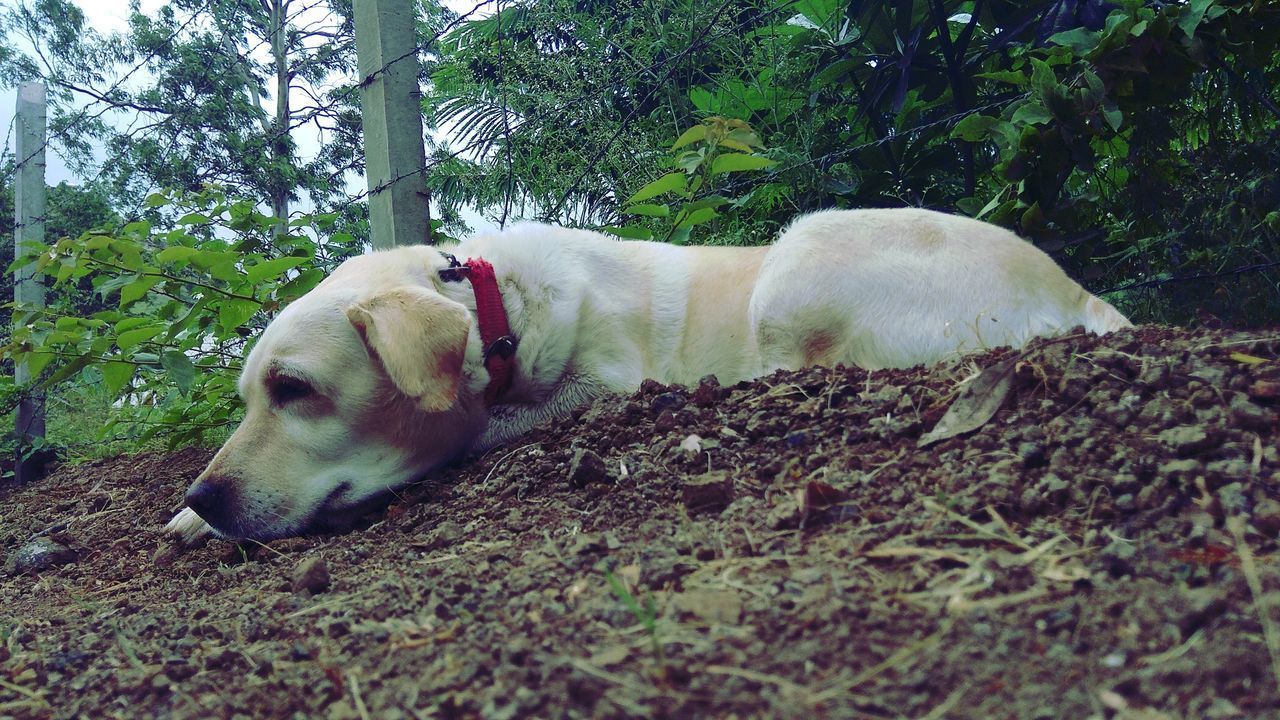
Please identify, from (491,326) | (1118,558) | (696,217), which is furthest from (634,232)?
(1118,558)

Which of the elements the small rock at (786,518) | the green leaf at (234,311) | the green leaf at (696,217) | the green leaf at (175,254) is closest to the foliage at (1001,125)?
the green leaf at (696,217)

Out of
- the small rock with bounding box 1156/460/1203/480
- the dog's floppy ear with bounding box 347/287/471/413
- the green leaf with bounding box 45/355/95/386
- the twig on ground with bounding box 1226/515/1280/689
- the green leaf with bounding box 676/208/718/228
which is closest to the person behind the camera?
the twig on ground with bounding box 1226/515/1280/689

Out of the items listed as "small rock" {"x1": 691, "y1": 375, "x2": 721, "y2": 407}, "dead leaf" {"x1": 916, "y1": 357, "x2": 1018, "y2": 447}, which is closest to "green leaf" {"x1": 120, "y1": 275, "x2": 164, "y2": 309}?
"small rock" {"x1": 691, "y1": 375, "x2": 721, "y2": 407}

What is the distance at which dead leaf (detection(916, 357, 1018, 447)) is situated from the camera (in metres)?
1.76

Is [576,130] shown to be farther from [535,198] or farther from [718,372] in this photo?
[718,372]

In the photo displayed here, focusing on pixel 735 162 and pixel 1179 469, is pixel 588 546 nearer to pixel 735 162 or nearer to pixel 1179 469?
pixel 1179 469

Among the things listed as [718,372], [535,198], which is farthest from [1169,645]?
[535,198]

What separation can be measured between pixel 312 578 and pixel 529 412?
1150 millimetres

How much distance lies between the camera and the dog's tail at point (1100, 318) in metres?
2.58

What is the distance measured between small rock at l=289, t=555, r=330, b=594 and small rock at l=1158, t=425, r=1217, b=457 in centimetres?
172

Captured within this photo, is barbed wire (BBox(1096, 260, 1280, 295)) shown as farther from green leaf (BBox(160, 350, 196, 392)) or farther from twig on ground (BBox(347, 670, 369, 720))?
green leaf (BBox(160, 350, 196, 392))

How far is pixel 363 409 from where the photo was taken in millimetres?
2568

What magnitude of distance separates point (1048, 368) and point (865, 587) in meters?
0.91

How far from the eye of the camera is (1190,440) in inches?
58.6
